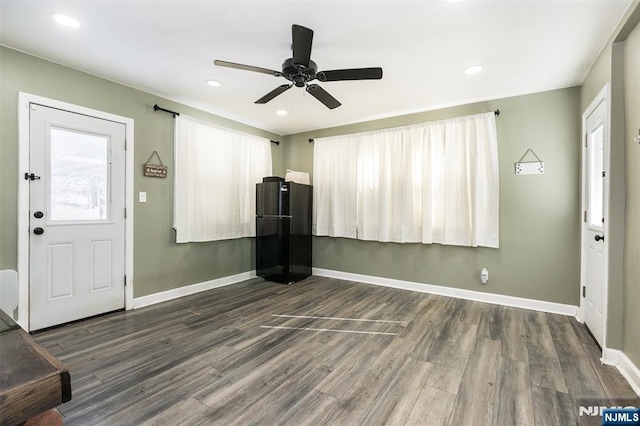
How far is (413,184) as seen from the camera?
410cm

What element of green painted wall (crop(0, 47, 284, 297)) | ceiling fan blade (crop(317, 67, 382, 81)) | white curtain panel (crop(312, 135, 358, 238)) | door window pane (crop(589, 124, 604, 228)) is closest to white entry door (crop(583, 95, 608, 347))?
door window pane (crop(589, 124, 604, 228))

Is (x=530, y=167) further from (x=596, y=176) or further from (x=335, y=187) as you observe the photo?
(x=335, y=187)

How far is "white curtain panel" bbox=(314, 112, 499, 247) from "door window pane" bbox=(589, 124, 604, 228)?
87cm

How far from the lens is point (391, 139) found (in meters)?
4.32

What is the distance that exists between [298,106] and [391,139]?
1479mm

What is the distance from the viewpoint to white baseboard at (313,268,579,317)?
10.8ft

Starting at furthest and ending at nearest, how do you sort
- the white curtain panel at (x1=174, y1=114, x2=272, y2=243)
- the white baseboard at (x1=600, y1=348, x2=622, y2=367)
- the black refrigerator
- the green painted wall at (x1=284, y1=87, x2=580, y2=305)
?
the black refrigerator → the white curtain panel at (x1=174, y1=114, x2=272, y2=243) → the green painted wall at (x1=284, y1=87, x2=580, y2=305) → the white baseboard at (x1=600, y1=348, x2=622, y2=367)

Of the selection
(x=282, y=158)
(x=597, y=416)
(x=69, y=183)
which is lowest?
(x=597, y=416)

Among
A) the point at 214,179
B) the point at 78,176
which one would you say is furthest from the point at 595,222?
the point at 78,176

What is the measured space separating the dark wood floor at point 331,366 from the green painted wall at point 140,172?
23.9 inches

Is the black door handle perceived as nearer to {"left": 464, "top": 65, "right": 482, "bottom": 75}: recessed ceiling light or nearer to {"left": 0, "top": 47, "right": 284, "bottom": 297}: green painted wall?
{"left": 0, "top": 47, "right": 284, "bottom": 297}: green painted wall

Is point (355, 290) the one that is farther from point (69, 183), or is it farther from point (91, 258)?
point (69, 183)

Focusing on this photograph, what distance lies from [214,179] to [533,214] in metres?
4.25

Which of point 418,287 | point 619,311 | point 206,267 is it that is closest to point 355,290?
point 418,287
